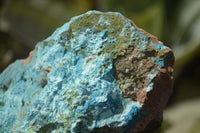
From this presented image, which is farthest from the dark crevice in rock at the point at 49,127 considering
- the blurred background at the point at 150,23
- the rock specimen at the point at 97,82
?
the blurred background at the point at 150,23

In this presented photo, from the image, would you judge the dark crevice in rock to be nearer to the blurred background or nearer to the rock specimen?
the rock specimen

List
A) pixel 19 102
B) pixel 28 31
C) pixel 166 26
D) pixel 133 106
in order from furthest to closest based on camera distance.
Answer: pixel 166 26
pixel 28 31
pixel 19 102
pixel 133 106

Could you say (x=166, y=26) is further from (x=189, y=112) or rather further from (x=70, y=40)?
(x=70, y=40)

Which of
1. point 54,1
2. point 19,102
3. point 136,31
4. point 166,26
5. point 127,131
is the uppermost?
point 54,1

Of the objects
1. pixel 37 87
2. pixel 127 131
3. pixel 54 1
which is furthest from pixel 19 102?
pixel 54 1

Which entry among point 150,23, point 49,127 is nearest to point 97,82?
point 49,127

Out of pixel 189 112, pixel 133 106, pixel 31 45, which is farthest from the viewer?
pixel 31 45
